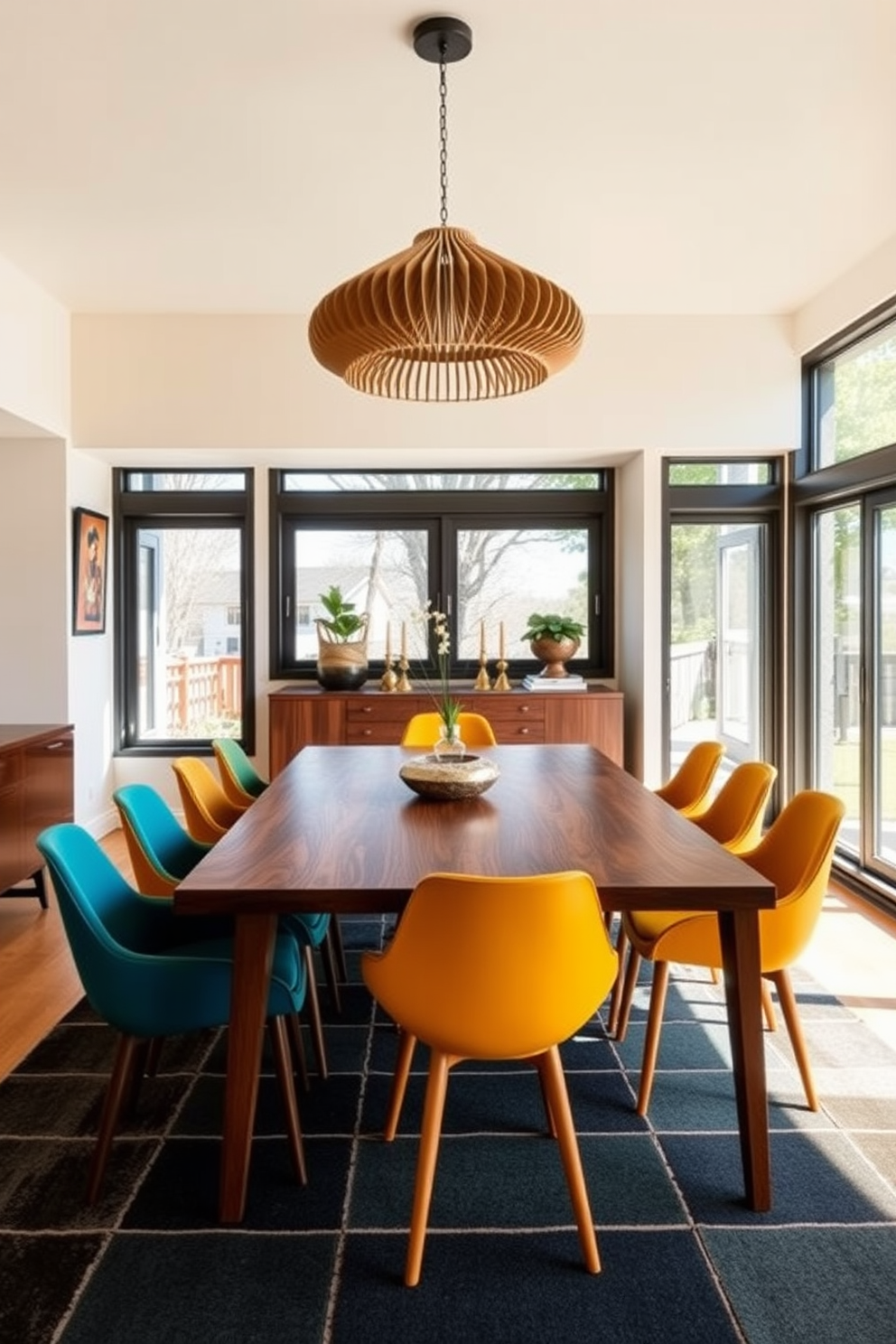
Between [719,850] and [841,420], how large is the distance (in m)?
3.38

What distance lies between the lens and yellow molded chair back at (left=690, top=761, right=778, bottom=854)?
2.70m

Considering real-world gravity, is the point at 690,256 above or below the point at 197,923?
above

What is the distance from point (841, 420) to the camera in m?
4.48

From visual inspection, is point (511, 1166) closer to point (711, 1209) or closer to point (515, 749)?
point (711, 1209)

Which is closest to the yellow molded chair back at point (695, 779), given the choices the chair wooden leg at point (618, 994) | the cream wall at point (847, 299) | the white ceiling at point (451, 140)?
the chair wooden leg at point (618, 994)

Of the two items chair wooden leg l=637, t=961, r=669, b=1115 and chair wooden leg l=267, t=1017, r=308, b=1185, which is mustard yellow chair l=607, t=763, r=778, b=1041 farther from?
chair wooden leg l=267, t=1017, r=308, b=1185

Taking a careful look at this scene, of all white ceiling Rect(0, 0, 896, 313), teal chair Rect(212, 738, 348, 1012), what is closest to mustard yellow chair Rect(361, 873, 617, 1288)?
teal chair Rect(212, 738, 348, 1012)

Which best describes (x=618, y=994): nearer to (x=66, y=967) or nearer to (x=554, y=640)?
(x=66, y=967)

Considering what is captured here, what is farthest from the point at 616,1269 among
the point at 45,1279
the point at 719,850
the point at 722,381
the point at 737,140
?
the point at 722,381

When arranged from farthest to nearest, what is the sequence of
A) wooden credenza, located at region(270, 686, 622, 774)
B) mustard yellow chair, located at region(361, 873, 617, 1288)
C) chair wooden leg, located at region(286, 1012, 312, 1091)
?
1. wooden credenza, located at region(270, 686, 622, 774)
2. chair wooden leg, located at region(286, 1012, 312, 1091)
3. mustard yellow chair, located at region(361, 873, 617, 1288)

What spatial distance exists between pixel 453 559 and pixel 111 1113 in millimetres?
Answer: 4018

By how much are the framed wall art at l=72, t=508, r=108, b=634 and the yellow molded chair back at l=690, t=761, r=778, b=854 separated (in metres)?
3.54

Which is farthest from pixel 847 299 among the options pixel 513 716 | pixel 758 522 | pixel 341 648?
pixel 341 648

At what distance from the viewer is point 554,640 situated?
16.6 ft
